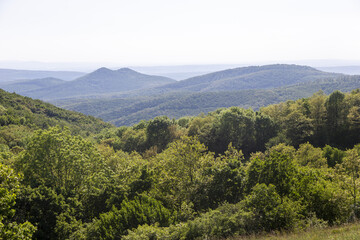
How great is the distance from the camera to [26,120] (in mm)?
90750

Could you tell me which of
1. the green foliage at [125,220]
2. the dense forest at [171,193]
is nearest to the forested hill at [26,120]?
the dense forest at [171,193]

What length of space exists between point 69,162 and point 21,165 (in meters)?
5.32

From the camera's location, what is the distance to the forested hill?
203 feet

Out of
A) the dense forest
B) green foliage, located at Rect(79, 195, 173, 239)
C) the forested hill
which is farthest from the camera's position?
the forested hill

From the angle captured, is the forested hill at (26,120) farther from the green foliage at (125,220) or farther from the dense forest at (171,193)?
the green foliage at (125,220)

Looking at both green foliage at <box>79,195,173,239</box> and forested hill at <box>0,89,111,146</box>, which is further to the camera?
forested hill at <box>0,89,111,146</box>

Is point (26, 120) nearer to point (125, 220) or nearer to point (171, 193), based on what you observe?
point (171, 193)

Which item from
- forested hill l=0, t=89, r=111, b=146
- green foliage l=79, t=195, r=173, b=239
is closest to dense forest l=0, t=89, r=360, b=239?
green foliage l=79, t=195, r=173, b=239

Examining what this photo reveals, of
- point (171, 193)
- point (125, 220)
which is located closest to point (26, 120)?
point (171, 193)

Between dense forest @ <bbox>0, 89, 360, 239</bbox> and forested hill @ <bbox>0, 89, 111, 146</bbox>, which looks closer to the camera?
dense forest @ <bbox>0, 89, 360, 239</bbox>

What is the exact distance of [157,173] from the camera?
28688 mm

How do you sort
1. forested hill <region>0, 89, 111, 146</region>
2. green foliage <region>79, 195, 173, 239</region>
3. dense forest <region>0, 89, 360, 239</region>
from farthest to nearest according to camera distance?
Answer: forested hill <region>0, 89, 111, 146</region> < green foliage <region>79, 195, 173, 239</region> < dense forest <region>0, 89, 360, 239</region>

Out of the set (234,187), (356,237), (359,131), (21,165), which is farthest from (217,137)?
(356,237)

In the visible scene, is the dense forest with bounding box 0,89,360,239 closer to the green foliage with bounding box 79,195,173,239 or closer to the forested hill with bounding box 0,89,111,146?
the green foliage with bounding box 79,195,173,239
